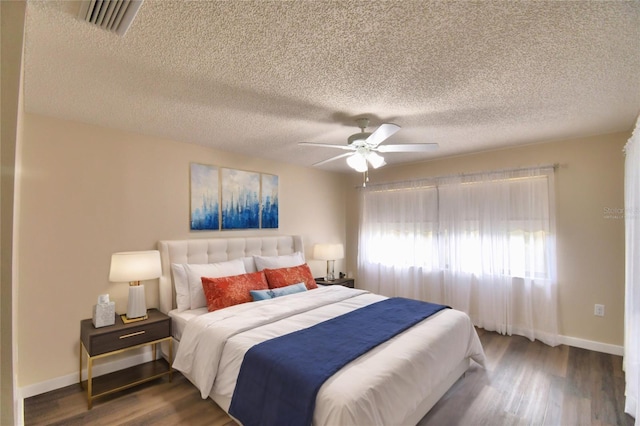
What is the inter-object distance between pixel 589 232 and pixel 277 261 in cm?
370

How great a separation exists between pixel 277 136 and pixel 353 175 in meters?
2.57

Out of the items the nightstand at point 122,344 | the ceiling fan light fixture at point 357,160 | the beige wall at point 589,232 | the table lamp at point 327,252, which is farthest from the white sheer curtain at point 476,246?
the nightstand at point 122,344

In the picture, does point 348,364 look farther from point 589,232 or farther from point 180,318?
point 589,232

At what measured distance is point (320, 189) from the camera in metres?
5.08

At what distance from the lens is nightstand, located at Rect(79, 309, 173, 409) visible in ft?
7.73

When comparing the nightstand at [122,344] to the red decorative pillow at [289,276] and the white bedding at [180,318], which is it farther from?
the red decorative pillow at [289,276]

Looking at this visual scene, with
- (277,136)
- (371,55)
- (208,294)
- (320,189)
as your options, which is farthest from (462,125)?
(208,294)

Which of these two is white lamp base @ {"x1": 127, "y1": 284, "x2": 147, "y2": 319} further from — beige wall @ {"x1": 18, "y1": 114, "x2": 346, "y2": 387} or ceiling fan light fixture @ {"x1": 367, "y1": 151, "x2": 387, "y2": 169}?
ceiling fan light fixture @ {"x1": 367, "y1": 151, "x2": 387, "y2": 169}

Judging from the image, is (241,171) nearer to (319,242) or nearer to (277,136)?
(277,136)

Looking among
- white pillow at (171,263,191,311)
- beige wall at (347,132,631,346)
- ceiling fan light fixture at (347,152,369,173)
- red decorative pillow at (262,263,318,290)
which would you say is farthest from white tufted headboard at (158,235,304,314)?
beige wall at (347,132,631,346)

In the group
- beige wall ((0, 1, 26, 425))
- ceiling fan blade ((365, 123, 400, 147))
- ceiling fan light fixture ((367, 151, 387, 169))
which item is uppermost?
ceiling fan blade ((365, 123, 400, 147))

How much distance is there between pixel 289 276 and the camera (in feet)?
11.9

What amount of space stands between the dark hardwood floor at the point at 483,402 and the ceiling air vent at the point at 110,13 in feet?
8.39

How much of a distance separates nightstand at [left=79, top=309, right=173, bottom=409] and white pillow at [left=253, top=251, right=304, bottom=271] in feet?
4.05
